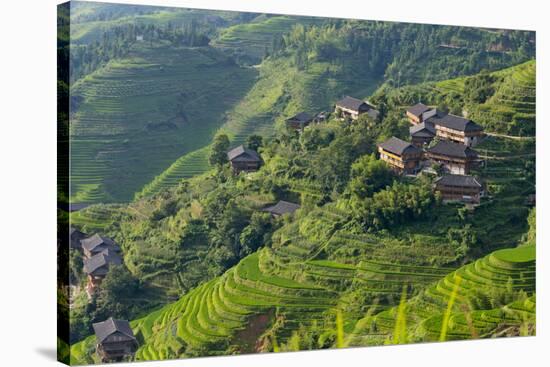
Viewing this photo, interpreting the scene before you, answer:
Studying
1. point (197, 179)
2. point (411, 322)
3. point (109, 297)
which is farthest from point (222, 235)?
point (411, 322)

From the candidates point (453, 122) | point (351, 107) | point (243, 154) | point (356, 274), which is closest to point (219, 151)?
point (243, 154)

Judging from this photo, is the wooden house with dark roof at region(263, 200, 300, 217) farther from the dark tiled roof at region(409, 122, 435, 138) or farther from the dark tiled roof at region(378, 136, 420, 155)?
the dark tiled roof at region(409, 122, 435, 138)

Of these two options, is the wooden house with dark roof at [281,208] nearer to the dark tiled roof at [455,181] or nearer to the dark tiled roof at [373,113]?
the dark tiled roof at [373,113]

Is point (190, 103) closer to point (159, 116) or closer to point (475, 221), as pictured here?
point (159, 116)

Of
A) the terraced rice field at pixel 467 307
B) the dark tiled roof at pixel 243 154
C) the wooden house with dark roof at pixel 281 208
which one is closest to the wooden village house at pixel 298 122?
the dark tiled roof at pixel 243 154

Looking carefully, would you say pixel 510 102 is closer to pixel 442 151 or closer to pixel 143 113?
pixel 442 151

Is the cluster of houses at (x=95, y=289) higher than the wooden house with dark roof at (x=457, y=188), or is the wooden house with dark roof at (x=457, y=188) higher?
the wooden house with dark roof at (x=457, y=188)

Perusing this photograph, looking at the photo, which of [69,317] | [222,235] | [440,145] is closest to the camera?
[69,317]
